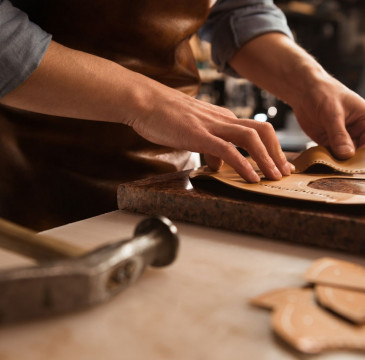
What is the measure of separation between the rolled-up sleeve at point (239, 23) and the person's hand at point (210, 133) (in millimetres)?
537

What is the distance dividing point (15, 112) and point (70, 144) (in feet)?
0.50

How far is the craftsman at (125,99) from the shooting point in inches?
28.2

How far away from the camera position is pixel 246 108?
3648 mm

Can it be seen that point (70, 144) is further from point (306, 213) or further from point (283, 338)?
point (283, 338)

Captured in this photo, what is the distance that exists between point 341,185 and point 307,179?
0.20ft

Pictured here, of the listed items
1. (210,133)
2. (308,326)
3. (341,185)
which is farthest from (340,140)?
(308,326)

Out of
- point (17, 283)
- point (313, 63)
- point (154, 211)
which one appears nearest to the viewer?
point (17, 283)

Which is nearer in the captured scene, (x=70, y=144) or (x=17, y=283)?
(x=17, y=283)

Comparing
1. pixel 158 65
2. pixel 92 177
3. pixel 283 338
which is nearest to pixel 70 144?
pixel 92 177

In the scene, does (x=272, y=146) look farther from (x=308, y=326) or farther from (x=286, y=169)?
(x=308, y=326)

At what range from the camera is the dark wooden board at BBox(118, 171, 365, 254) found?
552mm

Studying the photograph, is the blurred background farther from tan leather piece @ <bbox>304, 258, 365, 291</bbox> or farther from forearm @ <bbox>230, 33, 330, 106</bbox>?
tan leather piece @ <bbox>304, 258, 365, 291</bbox>

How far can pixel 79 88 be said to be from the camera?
723 mm

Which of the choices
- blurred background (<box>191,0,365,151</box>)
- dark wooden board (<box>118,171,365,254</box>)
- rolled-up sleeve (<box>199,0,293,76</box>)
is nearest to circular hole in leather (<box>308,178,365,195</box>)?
dark wooden board (<box>118,171,365,254</box>)
